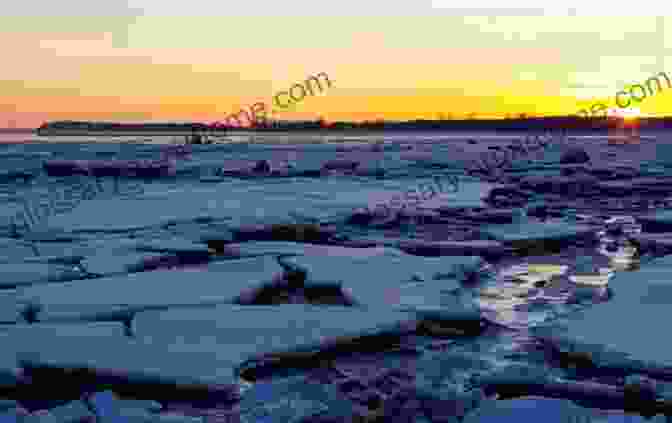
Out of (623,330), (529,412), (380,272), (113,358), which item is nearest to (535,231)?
(380,272)

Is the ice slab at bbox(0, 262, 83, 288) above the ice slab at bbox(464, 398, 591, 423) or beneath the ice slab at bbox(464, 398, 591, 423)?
above

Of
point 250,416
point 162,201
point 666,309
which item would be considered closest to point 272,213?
point 162,201

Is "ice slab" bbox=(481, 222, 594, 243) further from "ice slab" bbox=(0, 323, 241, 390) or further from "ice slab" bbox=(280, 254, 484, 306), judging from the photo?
"ice slab" bbox=(0, 323, 241, 390)

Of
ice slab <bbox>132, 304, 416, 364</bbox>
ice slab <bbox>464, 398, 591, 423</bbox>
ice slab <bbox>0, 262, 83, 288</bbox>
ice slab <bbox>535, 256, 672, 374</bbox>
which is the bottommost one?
ice slab <bbox>535, 256, 672, 374</bbox>

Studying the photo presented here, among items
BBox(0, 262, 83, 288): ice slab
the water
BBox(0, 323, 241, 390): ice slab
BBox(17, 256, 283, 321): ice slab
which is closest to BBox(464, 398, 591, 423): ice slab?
the water

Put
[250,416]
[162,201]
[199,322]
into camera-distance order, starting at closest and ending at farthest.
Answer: [250,416]
[199,322]
[162,201]

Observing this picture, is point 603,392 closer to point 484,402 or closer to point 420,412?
point 484,402

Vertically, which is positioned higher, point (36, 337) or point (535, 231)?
point (36, 337)

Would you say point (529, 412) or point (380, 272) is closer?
point (529, 412)

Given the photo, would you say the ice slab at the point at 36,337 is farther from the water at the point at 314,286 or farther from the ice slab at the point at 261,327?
the ice slab at the point at 261,327

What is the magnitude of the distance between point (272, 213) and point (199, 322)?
3.96m

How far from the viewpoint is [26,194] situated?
9.39 m

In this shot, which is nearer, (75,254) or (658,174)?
(75,254)

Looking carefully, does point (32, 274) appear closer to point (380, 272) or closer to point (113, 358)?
point (113, 358)
